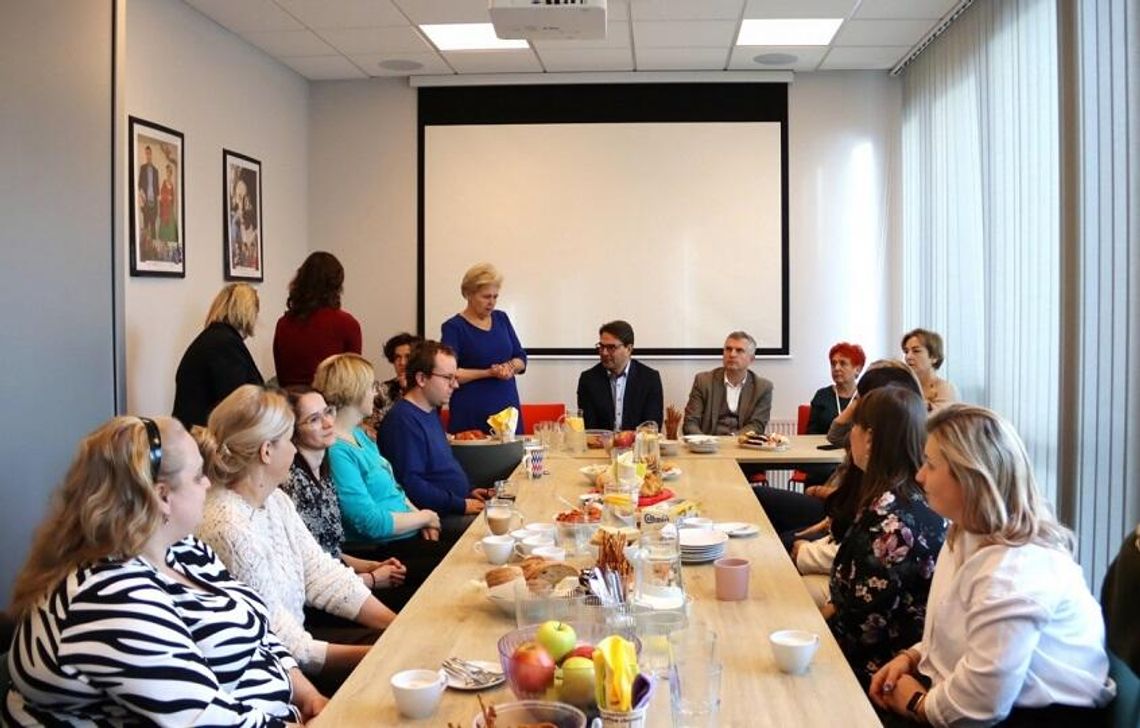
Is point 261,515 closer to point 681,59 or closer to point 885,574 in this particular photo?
point 885,574

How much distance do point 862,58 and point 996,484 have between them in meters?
5.22

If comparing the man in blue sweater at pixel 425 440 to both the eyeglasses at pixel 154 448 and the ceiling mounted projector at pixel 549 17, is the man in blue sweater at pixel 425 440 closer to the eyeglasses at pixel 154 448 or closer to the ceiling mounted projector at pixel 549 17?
the ceiling mounted projector at pixel 549 17

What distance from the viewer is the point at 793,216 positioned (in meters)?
7.09

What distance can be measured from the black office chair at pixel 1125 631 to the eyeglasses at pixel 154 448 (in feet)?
5.87

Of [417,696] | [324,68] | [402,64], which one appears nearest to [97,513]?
[417,696]

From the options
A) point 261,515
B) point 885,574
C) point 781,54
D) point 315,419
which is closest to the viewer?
point 885,574

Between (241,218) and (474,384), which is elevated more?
(241,218)

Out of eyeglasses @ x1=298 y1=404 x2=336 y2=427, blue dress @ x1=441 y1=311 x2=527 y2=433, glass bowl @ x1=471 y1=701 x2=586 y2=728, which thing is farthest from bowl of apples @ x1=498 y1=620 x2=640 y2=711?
A: blue dress @ x1=441 y1=311 x2=527 y2=433

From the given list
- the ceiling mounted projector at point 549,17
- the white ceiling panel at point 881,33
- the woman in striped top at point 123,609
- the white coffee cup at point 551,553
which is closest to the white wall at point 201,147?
the ceiling mounted projector at point 549,17

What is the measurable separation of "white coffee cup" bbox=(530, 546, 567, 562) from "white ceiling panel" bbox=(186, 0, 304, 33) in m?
3.87

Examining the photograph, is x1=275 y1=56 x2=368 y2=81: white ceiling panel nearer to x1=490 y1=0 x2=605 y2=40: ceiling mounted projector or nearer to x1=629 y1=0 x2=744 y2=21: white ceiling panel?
x1=629 y1=0 x2=744 y2=21: white ceiling panel

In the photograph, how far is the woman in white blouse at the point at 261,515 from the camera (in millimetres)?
2387

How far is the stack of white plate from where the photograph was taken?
2.66m

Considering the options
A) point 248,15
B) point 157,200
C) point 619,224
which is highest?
point 248,15
